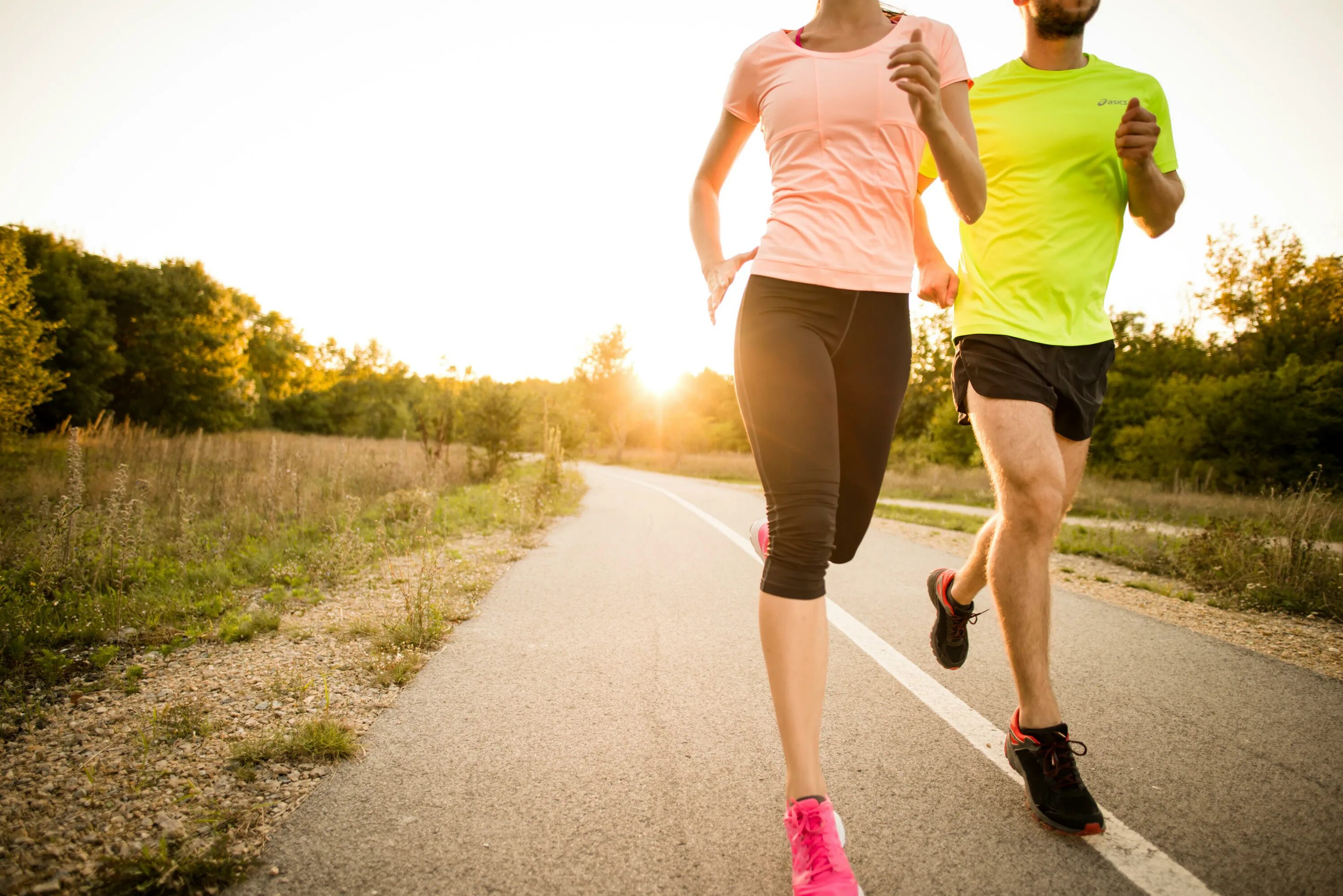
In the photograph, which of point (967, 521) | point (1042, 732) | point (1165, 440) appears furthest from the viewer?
point (1165, 440)

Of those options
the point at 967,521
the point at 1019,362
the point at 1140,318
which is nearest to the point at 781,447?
the point at 1019,362

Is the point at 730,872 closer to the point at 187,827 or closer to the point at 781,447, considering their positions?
the point at 781,447

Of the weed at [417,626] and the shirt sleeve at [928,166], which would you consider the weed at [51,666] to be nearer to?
the weed at [417,626]

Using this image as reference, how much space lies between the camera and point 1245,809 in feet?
6.21

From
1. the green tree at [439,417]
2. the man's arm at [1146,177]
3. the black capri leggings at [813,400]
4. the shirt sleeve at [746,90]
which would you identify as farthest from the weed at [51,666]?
the green tree at [439,417]

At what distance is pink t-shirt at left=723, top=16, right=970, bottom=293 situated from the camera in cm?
192

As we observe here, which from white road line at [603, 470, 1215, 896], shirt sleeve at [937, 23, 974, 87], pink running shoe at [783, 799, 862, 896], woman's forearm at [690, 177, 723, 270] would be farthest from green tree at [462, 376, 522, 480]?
pink running shoe at [783, 799, 862, 896]

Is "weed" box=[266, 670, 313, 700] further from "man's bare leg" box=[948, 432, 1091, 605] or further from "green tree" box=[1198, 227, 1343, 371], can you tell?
"green tree" box=[1198, 227, 1343, 371]

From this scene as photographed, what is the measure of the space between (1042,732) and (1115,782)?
364mm

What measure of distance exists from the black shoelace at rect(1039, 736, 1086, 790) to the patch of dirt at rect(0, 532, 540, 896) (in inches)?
83.1

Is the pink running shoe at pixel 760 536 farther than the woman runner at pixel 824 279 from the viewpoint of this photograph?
Yes

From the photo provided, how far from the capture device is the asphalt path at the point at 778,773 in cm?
160

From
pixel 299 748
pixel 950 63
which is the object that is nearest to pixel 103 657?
pixel 299 748

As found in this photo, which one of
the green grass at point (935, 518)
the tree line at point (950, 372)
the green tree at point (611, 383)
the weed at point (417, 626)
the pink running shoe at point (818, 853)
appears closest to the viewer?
the pink running shoe at point (818, 853)
